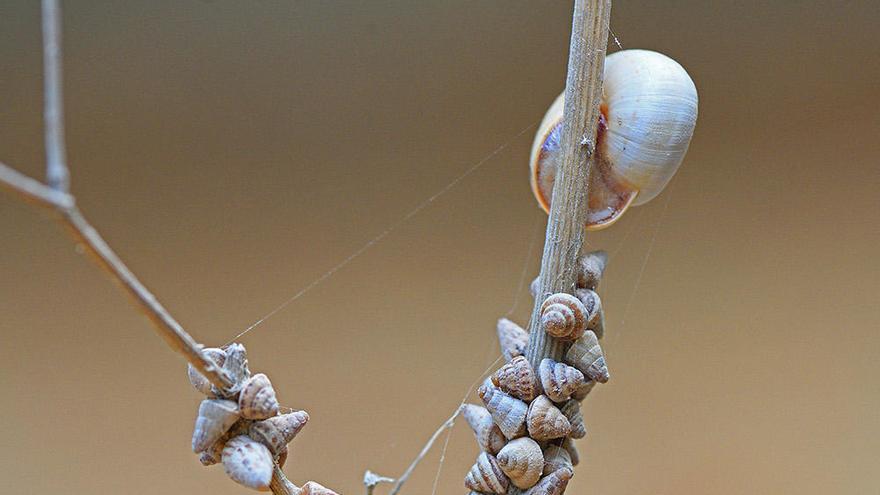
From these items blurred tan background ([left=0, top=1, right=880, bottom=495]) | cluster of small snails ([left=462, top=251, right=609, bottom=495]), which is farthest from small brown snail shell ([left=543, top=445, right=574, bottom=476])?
blurred tan background ([left=0, top=1, right=880, bottom=495])

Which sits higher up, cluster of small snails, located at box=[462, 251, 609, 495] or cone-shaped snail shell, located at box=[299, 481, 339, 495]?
cluster of small snails, located at box=[462, 251, 609, 495]

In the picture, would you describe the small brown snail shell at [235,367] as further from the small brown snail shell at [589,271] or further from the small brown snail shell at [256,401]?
the small brown snail shell at [589,271]

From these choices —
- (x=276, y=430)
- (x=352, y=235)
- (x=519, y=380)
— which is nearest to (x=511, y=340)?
(x=519, y=380)

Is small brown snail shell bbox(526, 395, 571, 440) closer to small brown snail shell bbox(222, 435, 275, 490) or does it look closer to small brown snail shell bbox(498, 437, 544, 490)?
small brown snail shell bbox(498, 437, 544, 490)

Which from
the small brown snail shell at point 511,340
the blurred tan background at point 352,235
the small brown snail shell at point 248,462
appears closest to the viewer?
the small brown snail shell at point 248,462

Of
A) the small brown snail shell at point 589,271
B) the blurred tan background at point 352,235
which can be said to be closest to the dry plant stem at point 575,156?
the small brown snail shell at point 589,271
